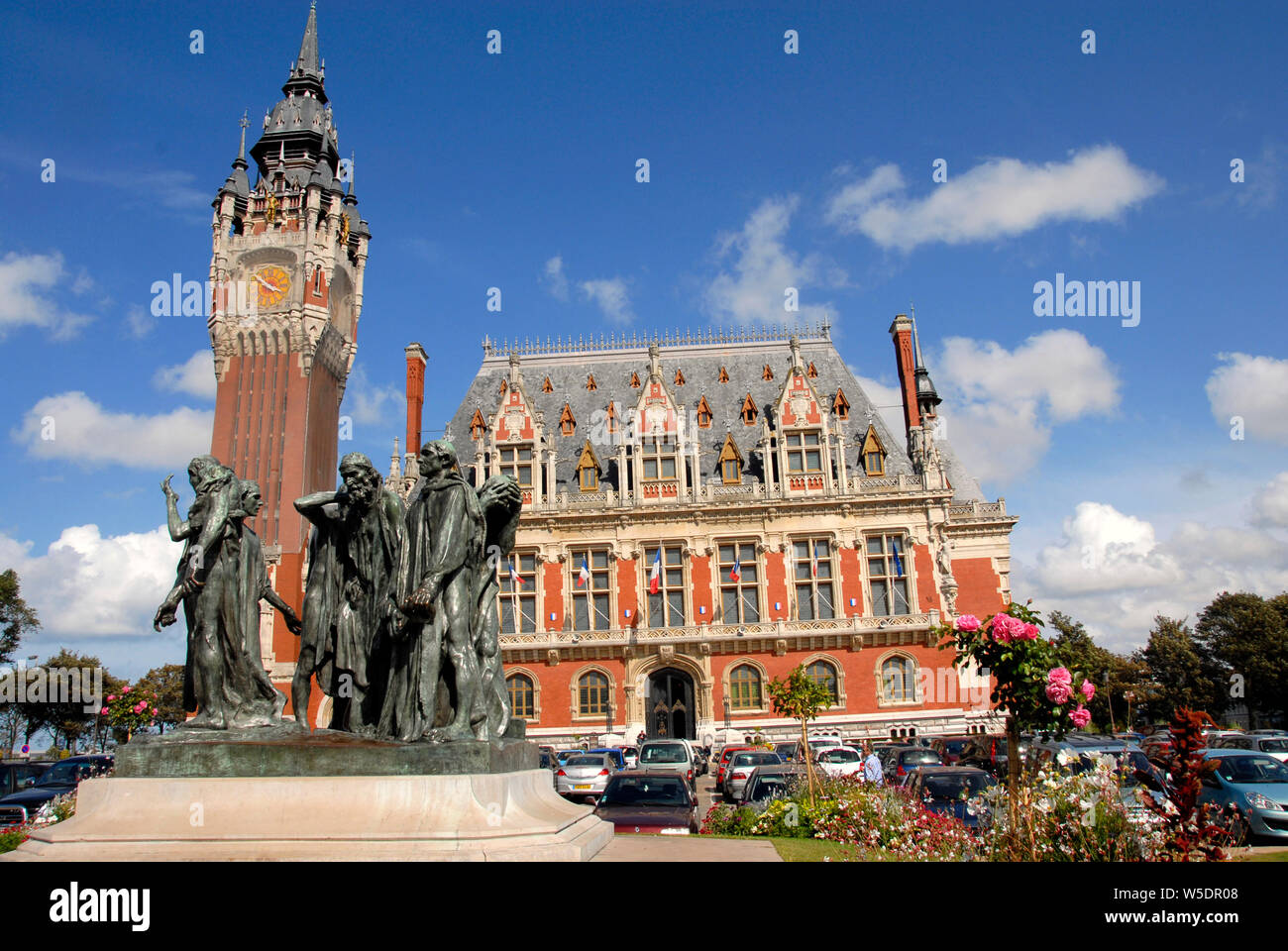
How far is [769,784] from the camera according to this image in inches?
611

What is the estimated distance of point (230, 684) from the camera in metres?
7.89

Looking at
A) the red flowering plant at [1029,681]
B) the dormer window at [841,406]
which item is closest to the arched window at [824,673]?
the dormer window at [841,406]

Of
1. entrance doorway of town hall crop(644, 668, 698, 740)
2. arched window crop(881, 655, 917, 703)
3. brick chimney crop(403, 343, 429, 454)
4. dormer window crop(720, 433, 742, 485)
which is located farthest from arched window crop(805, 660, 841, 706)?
brick chimney crop(403, 343, 429, 454)

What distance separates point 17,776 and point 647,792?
13.7 m

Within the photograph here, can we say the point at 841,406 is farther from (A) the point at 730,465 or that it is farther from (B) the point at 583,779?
(B) the point at 583,779

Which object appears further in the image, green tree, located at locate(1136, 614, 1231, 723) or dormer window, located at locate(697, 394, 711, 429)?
green tree, located at locate(1136, 614, 1231, 723)

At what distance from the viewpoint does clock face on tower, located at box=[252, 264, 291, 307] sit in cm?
5003

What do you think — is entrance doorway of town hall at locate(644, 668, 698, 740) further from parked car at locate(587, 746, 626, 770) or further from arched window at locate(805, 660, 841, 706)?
parked car at locate(587, 746, 626, 770)

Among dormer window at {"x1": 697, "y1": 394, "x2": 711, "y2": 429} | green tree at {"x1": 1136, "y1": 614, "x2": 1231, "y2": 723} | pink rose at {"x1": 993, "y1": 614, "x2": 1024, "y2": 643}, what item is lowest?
green tree at {"x1": 1136, "y1": 614, "x2": 1231, "y2": 723}

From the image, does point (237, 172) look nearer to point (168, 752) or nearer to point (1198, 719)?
point (168, 752)

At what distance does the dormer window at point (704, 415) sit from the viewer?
4378cm

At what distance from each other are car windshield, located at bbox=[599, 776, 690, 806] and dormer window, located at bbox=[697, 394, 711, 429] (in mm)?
30031

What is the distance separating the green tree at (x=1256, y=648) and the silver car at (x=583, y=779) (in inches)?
1654
